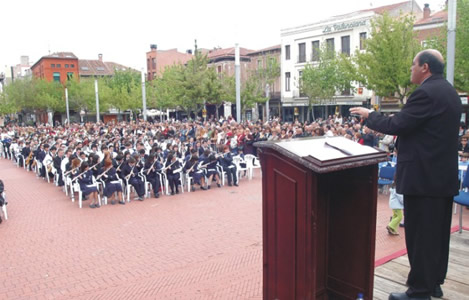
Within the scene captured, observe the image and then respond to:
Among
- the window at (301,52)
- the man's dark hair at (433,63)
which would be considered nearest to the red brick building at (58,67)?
the window at (301,52)

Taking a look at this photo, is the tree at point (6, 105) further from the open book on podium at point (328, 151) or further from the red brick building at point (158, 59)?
the open book on podium at point (328, 151)

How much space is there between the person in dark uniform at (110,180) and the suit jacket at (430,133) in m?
9.50

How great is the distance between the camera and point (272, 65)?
41375 mm

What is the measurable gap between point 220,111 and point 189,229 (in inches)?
1759

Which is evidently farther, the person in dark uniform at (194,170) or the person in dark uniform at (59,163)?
the person in dark uniform at (59,163)

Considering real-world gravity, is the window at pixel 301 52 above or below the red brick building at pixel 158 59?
below

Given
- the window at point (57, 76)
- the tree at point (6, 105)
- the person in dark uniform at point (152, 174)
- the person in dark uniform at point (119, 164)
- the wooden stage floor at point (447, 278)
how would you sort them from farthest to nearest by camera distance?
1. the window at point (57, 76)
2. the tree at point (6, 105)
3. the person in dark uniform at point (152, 174)
4. the person in dark uniform at point (119, 164)
5. the wooden stage floor at point (447, 278)

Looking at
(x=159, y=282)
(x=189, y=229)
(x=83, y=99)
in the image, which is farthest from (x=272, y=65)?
(x=159, y=282)

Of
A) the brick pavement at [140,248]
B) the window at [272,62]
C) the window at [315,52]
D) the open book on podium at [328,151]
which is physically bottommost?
the brick pavement at [140,248]

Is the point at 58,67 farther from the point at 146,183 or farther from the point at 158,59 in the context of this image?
the point at 146,183

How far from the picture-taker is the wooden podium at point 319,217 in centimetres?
260

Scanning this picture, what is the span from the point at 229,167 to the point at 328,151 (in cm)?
1105

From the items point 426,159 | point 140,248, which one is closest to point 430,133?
point 426,159

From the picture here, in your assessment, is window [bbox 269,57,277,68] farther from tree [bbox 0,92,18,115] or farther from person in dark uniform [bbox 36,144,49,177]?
tree [bbox 0,92,18,115]
